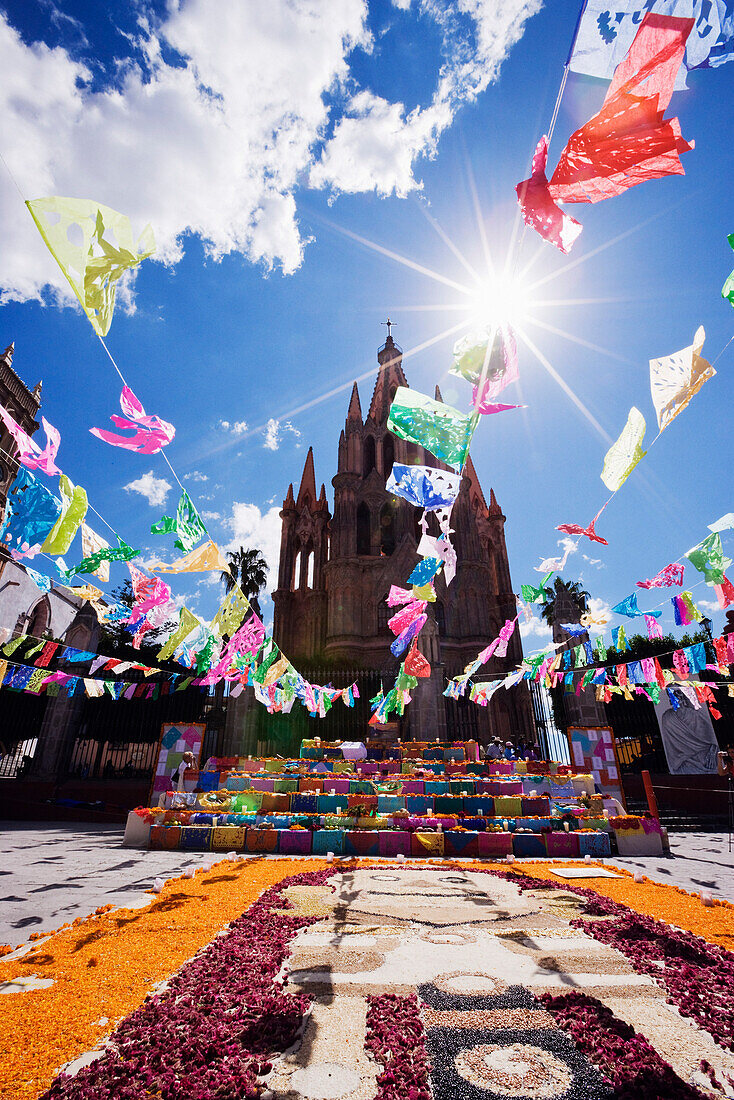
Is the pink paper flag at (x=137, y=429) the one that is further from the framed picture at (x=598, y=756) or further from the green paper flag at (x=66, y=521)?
the framed picture at (x=598, y=756)

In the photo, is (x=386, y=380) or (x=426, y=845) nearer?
(x=426, y=845)

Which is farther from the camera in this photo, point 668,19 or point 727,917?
point 727,917

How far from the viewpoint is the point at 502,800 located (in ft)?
36.2

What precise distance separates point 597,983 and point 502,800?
8369mm

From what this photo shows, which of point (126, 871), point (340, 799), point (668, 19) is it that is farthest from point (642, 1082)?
point (340, 799)

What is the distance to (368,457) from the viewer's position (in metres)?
42.0

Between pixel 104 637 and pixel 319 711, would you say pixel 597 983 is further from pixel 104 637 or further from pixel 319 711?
pixel 104 637

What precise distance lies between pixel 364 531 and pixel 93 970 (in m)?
34.9

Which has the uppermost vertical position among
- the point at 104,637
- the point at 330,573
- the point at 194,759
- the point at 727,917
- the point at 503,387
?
the point at 330,573

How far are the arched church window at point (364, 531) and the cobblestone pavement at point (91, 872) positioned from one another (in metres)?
26.9

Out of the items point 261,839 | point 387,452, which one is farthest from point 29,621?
point 387,452

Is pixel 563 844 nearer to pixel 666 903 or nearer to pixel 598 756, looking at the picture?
pixel 666 903

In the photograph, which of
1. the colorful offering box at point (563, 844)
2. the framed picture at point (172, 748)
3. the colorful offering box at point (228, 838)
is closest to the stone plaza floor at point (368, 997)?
the colorful offering box at point (563, 844)

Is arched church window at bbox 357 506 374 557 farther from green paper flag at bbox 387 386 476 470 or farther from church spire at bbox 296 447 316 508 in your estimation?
green paper flag at bbox 387 386 476 470
